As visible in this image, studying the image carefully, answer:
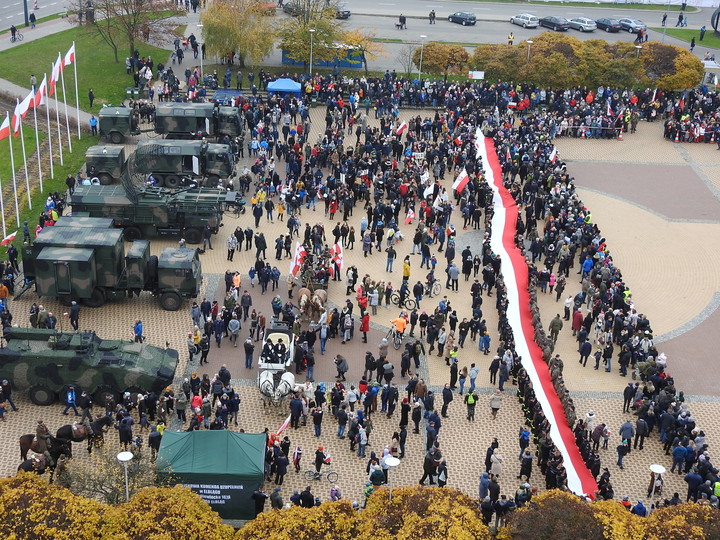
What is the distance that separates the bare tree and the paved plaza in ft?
41.8

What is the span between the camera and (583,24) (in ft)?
262

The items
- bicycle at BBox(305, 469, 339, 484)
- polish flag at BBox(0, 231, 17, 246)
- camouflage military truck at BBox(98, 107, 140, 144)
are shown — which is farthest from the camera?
camouflage military truck at BBox(98, 107, 140, 144)

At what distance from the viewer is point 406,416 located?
3153cm

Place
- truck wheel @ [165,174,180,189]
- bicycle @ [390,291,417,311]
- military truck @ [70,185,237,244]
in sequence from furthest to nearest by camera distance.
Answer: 1. truck wheel @ [165,174,180,189]
2. military truck @ [70,185,237,244]
3. bicycle @ [390,291,417,311]

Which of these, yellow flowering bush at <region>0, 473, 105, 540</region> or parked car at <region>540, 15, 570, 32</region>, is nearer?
yellow flowering bush at <region>0, 473, 105, 540</region>

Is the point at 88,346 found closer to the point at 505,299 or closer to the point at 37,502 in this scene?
the point at 37,502

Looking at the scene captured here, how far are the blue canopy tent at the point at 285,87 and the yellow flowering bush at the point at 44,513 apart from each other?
38939 millimetres

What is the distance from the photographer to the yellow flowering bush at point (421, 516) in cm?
2270

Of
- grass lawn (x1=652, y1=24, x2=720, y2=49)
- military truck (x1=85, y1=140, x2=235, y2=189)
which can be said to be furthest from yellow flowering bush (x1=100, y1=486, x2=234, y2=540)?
grass lawn (x1=652, y1=24, x2=720, y2=49)

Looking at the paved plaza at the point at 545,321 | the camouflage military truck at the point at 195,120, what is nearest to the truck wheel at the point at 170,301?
the paved plaza at the point at 545,321

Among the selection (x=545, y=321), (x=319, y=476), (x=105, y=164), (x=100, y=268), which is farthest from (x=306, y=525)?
(x=105, y=164)

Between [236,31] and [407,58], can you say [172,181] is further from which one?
[407,58]

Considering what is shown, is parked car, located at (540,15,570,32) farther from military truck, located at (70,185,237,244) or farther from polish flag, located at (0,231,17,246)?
polish flag, located at (0,231,17,246)

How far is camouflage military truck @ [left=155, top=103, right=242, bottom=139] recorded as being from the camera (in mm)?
53188
